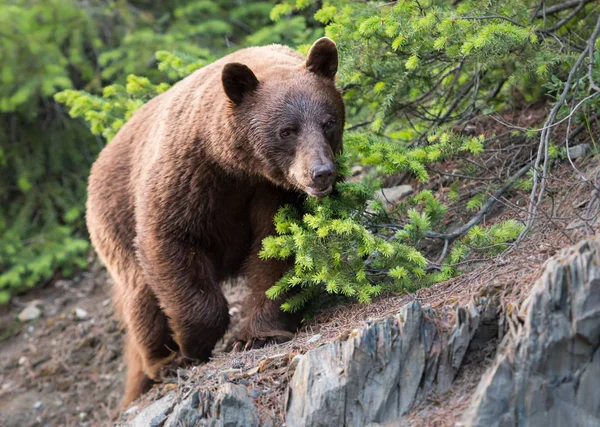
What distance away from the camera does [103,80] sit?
1116cm

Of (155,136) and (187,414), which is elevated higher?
(155,136)

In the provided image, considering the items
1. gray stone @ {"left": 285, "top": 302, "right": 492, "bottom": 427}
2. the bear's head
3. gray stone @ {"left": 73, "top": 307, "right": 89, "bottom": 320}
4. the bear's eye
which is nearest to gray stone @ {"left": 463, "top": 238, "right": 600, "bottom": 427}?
gray stone @ {"left": 285, "top": 302, "right": 492, "bottom": 427}

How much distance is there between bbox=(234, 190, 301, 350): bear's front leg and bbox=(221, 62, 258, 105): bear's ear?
30.6 inches

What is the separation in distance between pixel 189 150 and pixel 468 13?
7.35 ft

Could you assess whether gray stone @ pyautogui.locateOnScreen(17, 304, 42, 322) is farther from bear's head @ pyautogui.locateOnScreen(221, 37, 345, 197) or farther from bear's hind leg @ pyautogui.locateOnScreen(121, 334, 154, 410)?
bear's head @ pyautogui.locateOnScreen(221, 37, 345, 197)

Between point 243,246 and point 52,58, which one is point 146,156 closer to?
point 243,246

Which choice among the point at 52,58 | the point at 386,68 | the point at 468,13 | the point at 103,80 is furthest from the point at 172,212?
the point at 103,80

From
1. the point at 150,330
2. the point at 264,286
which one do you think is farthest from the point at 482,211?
the point at 150,330

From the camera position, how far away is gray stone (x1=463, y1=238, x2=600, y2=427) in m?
3.62

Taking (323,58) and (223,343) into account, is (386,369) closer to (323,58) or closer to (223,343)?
(323,58)

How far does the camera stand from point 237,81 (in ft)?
17.4

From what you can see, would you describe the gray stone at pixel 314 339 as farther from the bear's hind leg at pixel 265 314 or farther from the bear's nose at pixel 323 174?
the bear's nose at pixel 323 174

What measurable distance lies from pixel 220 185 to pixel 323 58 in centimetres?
119

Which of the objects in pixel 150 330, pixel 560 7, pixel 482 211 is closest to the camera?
pixel 482 211
